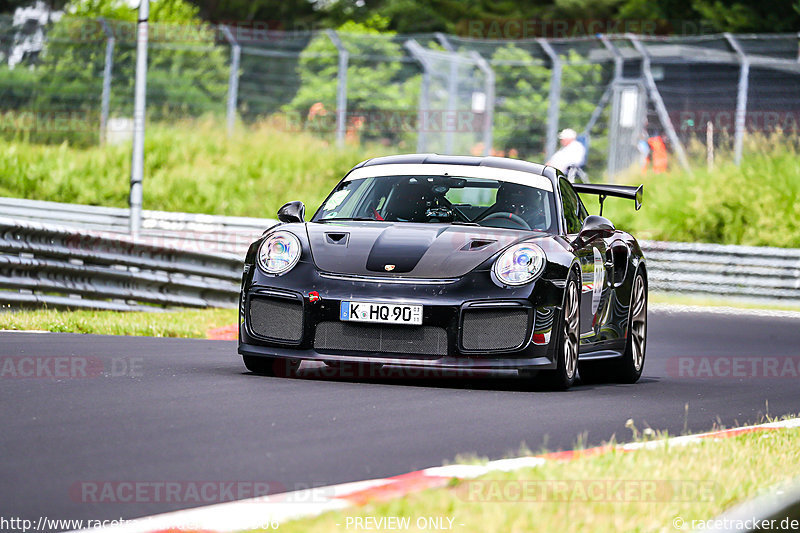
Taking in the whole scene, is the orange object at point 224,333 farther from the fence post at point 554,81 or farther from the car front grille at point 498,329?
the fence post at point 554,81

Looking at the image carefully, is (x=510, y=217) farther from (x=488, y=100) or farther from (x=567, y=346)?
(x=488, y=100)

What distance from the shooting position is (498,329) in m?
7.56

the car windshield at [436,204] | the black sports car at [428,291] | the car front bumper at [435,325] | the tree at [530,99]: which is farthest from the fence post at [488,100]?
the car front bumper at [435,325]

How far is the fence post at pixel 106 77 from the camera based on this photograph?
25.2 meters

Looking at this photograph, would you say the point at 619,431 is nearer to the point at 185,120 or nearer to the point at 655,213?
the point at 655,213

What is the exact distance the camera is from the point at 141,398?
6656mm

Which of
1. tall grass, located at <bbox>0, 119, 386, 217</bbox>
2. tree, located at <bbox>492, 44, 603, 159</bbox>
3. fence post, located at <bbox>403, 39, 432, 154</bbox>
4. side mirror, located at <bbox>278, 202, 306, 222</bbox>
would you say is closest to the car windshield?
side mirror, located at <bbox>278, 202, 306, 222</bbox>

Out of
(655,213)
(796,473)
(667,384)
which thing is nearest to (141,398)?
(796,473)

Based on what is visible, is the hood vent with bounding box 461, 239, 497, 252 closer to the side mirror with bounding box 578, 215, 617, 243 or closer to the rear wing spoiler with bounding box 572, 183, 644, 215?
the side mirror with bounding box 578, 215, 617, 243

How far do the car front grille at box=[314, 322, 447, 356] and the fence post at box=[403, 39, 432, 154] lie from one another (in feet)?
56.1

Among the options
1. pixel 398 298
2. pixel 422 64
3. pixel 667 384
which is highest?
pixel 422 64

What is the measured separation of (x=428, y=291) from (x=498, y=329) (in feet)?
1.33

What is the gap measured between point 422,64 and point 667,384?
15953 mm

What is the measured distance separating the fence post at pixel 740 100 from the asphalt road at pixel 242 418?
1351 cm
